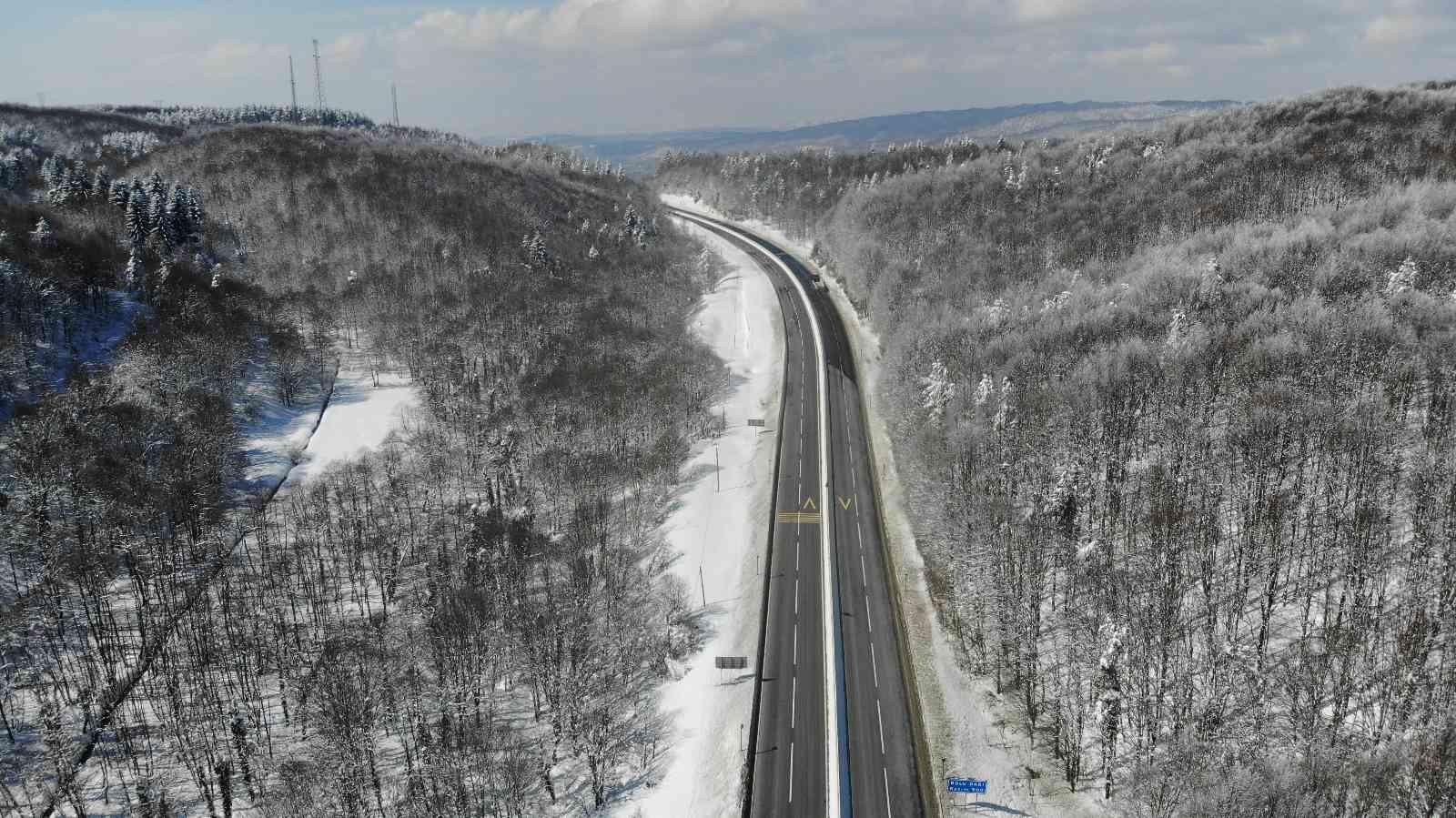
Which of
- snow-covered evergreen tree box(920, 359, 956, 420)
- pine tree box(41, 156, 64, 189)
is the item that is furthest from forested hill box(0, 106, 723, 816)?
snow-covered evergreen tree box(920, 359, 956, 420)

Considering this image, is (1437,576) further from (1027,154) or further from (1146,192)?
(1027,154)

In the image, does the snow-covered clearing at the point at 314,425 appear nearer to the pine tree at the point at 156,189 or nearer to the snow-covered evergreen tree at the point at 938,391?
the pine tree at the point at 156,189

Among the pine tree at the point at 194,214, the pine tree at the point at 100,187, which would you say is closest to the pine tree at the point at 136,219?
the pine tree at the point at 194,214

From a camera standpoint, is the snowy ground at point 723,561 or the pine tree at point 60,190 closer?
the snowy ground at point 723,561

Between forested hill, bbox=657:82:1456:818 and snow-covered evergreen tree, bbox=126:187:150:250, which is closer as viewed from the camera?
forested hill, bbox=657:82:1456:818

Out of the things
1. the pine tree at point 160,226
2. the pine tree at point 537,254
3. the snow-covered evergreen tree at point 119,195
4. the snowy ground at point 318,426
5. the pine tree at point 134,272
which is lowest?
the snowy ground at point 318,426

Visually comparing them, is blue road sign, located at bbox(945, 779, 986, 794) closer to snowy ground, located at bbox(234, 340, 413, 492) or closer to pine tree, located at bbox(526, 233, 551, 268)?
snowy ground, located at bbox(234, 340, 413, 492)

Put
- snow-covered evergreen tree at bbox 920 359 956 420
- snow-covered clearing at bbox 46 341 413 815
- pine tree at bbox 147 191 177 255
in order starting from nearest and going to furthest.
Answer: snow-covered evergreen tree at bbox 920 359 956 420 → snow-covered clearing at bbox 46 341 413 815 → pine tree at bbox 147 191 177 255
